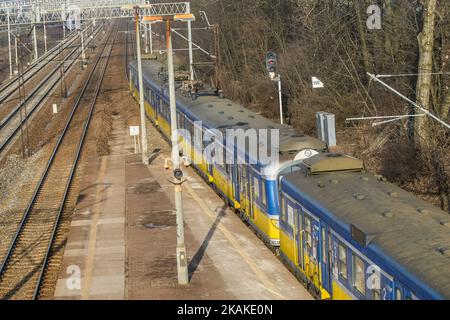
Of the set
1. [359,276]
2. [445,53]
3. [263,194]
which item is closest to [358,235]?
[359,276]

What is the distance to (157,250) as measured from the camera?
20.7m

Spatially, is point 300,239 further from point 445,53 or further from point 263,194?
point 445,53

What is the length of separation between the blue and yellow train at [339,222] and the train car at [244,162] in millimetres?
30

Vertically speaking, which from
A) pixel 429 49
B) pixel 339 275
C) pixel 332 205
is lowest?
pixel 339 275

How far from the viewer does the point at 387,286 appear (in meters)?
11.6

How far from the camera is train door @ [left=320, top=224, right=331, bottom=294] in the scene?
47.4 feet

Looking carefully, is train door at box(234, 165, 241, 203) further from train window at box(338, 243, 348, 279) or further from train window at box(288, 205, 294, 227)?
→ train window at box(338, 243, 348, 279)

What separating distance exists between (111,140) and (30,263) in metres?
20.5

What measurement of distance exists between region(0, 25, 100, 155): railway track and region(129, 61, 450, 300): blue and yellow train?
24758 millimetres

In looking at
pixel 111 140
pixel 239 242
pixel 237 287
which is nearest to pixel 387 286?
pixel 237 287

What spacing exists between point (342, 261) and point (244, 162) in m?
7.93

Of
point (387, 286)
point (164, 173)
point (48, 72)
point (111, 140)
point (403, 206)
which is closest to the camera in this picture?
point (387, 286)

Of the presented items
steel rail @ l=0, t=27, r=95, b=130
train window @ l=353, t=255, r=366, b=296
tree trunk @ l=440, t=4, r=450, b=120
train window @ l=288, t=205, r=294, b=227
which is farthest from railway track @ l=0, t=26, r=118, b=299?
tree trunk @ l=440, t=4, r=450, b=120

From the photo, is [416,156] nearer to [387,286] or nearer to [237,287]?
[237,287]
